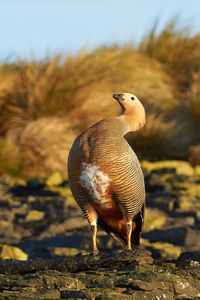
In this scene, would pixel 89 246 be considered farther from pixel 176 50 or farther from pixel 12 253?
pixel 176 50

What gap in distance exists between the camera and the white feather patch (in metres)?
4.58

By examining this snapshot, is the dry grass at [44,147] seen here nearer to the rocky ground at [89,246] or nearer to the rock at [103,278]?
the rocky ground at [89,246]

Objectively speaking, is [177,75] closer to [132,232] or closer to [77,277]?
[132,232]

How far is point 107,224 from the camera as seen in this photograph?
17.1 feet

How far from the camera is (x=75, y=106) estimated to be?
13.4 meters

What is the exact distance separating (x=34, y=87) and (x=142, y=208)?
8.80 m

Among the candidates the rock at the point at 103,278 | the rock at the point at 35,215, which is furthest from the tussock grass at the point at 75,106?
the rock at the point at 103,278

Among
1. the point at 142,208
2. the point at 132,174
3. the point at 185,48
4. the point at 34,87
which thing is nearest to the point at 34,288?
the point at 132,174

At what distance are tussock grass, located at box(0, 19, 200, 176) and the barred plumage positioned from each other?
6775mm

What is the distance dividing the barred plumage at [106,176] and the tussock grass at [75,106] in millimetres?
6775

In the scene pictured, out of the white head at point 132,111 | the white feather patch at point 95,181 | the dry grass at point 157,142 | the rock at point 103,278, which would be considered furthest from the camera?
the dry grass at point 157,142

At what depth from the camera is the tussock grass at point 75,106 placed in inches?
467

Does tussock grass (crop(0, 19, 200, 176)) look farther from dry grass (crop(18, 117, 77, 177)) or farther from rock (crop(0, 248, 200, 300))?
rock (crop(0, 248, 200, 300))

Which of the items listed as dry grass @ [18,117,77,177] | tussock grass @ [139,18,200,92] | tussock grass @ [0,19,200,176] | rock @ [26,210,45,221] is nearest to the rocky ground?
rock @ [26,210,45,221]
